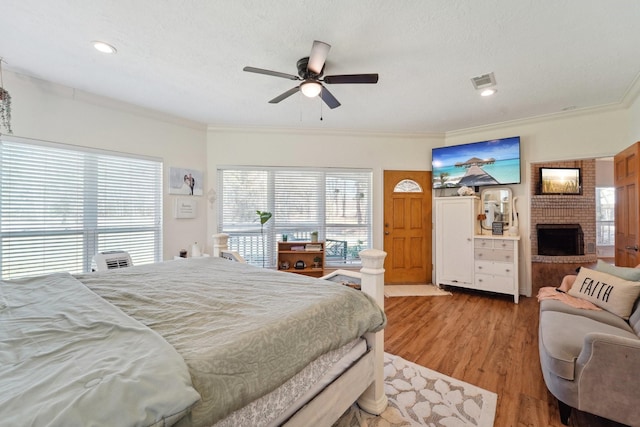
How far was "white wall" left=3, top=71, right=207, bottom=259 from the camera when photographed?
8.87ft

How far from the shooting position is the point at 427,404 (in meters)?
1.75

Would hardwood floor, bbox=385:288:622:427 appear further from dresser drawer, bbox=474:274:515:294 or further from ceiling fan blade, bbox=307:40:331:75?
ceiling fan blade, bbox=307:40:331:75

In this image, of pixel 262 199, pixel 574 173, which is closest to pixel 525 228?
pixel 574 173

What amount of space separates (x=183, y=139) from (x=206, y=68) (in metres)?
1.69

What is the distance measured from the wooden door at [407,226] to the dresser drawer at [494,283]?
835mm

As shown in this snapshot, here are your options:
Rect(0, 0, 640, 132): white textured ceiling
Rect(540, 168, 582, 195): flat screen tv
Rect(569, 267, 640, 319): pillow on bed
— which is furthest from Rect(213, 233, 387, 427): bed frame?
Rect(540, 168, 582, 195): flat screen tv

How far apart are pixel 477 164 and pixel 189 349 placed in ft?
14.8

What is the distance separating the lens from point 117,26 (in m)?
1.97

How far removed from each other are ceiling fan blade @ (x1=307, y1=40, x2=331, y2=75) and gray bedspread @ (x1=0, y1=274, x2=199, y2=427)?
Result: 1.95 meters

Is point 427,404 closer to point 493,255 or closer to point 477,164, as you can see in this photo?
point 493,255

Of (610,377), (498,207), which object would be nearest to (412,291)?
(498,207)

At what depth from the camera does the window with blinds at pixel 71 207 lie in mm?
2648

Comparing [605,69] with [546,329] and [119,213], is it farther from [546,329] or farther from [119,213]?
[119,213]

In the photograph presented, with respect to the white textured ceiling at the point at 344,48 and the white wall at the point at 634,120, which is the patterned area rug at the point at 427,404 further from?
the white wall at the point at 634,120
